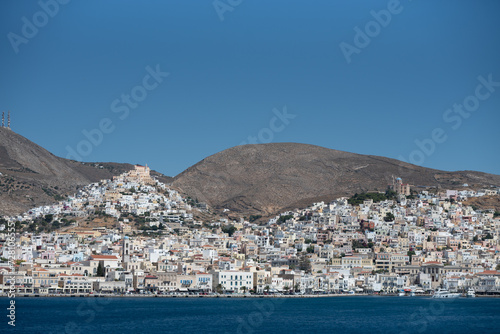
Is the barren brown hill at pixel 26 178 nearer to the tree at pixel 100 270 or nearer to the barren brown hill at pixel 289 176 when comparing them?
the barren brown hill at pixel 289 176

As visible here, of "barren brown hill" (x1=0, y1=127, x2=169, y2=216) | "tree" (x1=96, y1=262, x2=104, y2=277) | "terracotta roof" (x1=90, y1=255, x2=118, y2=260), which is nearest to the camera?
"tree" (x1=96, y1=262, x2=104, y2=277)

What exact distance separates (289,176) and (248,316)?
369 feet

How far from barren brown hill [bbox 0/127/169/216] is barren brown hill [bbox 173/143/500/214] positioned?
23.3 m

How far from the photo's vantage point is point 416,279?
281 ft

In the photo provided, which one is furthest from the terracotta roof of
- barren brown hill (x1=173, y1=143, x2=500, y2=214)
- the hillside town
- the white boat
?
barren brown hill (x1=173, y1=143, x2=500, y2=214)

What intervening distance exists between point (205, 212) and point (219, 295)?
58955 mm

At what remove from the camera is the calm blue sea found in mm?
49625

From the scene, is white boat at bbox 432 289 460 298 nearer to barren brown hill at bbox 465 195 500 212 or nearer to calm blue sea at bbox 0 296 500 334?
calm blue sea at bbox 0 296 500 334

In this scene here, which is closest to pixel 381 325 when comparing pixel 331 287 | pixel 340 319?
pixel 340 319

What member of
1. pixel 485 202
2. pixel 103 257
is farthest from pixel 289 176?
pixel 103 257

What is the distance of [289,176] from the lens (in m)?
169

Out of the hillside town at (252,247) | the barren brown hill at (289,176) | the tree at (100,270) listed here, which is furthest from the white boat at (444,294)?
the barren brown hill at (289,176)

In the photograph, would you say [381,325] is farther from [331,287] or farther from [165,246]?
[165,246]

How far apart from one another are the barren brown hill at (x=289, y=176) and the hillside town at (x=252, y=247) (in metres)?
27.4
